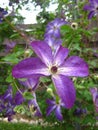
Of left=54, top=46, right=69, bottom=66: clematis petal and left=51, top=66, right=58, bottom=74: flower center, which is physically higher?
left=54, top=46, right=69, bottom=66: clematis petal

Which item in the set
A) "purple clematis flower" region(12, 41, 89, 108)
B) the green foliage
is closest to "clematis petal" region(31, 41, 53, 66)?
"purple clematis flower" region(12, 41, 89, 108)

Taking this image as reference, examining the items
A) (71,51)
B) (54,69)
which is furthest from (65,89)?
(71,51)

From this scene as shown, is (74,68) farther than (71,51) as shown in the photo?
No

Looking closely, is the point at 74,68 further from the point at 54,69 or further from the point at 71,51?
the point at 71,51

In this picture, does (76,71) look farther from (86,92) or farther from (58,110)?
(86,92)

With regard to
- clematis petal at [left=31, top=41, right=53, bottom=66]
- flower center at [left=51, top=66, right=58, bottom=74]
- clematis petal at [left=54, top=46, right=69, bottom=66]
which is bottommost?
flower center at [left=51, top=66, right=58, bottom=74]

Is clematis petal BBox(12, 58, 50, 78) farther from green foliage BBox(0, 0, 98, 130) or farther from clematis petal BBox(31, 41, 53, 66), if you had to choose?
green foliage BBox(0, 0, 98, 130)

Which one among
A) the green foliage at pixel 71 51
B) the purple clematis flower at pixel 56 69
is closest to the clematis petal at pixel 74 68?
the purple clematis flower at pixel 56 69
